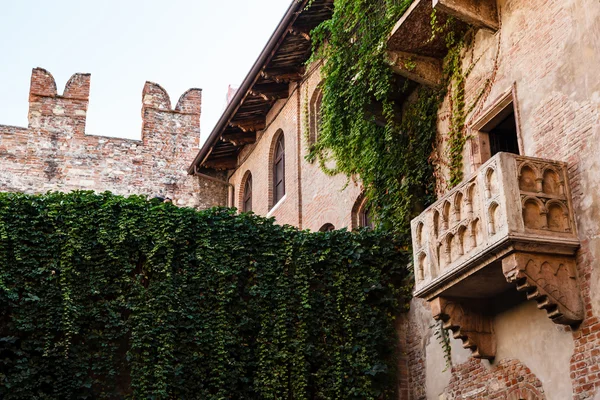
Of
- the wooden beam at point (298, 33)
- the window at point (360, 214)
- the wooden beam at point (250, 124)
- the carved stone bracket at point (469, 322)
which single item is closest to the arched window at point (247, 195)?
the wooden beam at point (250, 124)

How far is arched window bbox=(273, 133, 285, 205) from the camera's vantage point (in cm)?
1961

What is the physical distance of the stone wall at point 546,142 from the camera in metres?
9.32

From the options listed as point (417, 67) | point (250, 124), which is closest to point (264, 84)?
point (250, 124)

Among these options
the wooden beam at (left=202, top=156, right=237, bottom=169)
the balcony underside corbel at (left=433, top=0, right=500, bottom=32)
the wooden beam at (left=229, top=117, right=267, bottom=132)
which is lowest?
the balcony underside corbel at (left=433, top=0, right=500, bottom=32)

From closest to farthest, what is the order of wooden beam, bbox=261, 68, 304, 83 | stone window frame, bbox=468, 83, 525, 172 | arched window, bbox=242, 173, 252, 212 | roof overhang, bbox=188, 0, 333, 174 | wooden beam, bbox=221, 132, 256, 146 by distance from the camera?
stone window frame, bbox=468, 83, 525, 172, roof overhang, bbox=188, 0, 333, 174, wooden beam, bbox=261, 68, 304, 83, wooden beam, bbox=221, 132, 256, 146, arched window, bbox=242, 173, 252, 212

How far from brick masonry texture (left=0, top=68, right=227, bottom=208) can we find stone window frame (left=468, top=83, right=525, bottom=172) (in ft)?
40.0

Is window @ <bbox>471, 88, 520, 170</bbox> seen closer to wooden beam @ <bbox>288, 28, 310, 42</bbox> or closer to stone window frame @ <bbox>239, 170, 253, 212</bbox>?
wooden beam @ <bbox>288, 28, 310, 42</bbox>

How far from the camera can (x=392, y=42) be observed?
41.7 feet

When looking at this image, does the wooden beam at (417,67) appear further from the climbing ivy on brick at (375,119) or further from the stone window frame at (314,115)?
the stone window frame at (314,115)

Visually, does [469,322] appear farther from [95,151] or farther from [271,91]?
[95,151]

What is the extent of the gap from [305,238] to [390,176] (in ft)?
5.25

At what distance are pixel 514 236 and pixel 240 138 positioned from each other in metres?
13.0

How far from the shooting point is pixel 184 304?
12.7 meters

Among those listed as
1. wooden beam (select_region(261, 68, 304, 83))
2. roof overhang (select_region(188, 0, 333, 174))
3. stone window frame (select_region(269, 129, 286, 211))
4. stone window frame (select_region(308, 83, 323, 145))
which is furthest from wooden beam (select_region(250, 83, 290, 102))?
stone window frame (select_region(308, 83, 323, 145))
